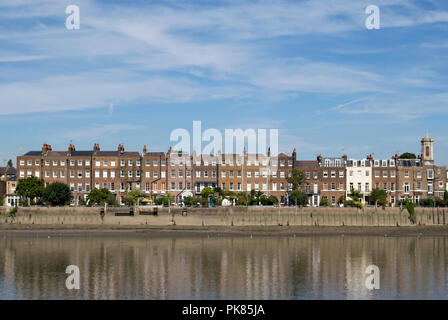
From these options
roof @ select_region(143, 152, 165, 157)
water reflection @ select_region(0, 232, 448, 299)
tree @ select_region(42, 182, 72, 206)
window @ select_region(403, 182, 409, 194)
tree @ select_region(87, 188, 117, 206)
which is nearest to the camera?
water reflection @ select_region(0, 232, 448, 299)

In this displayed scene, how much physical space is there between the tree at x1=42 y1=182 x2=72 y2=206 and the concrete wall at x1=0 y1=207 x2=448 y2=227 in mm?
4943

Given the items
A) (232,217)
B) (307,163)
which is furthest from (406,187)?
(232,217)

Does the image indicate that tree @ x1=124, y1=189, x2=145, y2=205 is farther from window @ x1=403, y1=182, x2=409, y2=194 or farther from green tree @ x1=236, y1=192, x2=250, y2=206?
window @ x1=403, y1=182, x2=409, y2=194

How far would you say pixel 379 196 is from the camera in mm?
90312

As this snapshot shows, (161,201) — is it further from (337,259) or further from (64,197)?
(337,259)

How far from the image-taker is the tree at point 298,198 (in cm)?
8909

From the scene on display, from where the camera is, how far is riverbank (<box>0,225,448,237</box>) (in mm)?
76875

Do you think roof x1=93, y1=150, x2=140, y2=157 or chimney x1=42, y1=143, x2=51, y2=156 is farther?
chimney x1=42, y1=143, x2=51, y2=156

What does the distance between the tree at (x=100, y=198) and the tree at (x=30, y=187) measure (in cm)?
737

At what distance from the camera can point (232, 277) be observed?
44.2 m

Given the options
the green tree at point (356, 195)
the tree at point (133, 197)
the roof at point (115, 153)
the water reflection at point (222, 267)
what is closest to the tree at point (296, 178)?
the green tree at point (356, 195)

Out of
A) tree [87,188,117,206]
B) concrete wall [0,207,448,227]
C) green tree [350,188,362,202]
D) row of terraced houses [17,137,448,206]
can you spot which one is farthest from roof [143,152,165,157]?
green tree [350,188,362,202]
